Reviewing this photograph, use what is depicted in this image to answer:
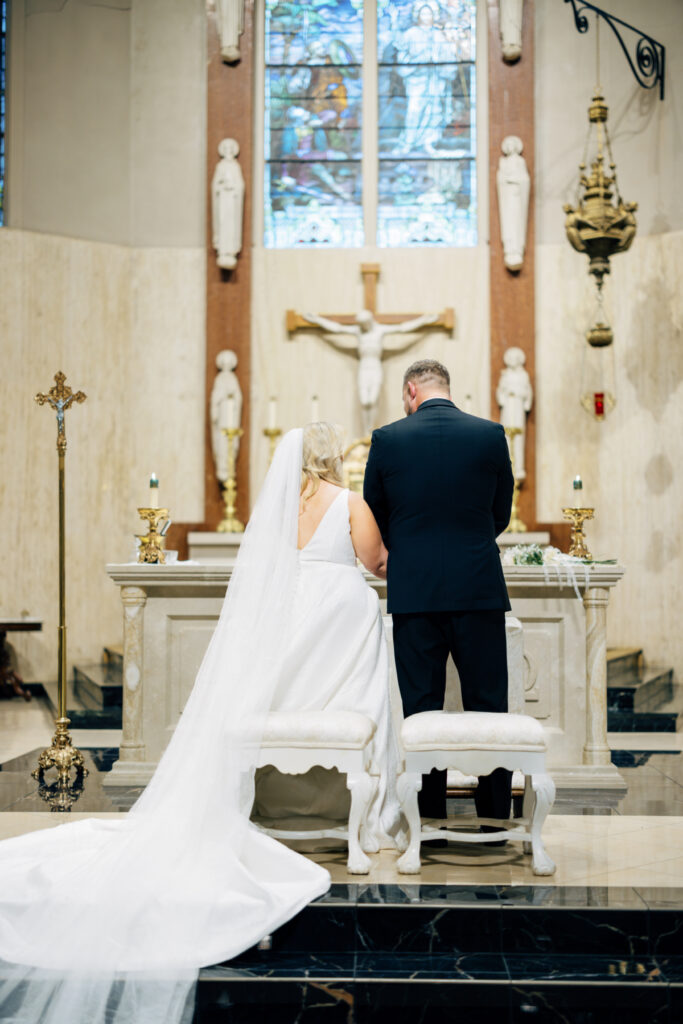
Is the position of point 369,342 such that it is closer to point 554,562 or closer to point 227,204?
point 227,204

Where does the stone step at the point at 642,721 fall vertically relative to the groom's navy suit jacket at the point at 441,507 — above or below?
below

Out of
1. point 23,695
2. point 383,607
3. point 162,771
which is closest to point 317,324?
point 23,695

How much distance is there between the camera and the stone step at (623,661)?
31.3 feet

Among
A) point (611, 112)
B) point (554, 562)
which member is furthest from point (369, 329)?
point (554, 562)

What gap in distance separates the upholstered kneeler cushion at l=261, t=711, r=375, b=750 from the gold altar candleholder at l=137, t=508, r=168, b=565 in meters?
2.41

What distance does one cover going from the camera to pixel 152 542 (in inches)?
255

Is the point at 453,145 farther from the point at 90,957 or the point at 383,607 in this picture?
the point at 90,957

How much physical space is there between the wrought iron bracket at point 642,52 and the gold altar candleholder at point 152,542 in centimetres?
682

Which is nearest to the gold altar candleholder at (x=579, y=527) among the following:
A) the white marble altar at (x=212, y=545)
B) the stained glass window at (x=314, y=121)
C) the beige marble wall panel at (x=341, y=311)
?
the white marble altar at (x=212, y=545)

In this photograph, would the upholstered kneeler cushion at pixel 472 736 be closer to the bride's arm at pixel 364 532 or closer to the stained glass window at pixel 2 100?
the bride's arm at pixel 364 532

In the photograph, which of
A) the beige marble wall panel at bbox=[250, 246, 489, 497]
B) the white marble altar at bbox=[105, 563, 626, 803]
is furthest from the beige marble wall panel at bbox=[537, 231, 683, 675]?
the white marble altar at bbox=[105, 563, 626, 803]

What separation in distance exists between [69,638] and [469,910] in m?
7.33

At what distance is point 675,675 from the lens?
33.7 feet

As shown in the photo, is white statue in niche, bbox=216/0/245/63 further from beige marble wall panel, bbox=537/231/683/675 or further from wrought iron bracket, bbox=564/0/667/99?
beige marble wall panel, bbox=537/231/683/675
